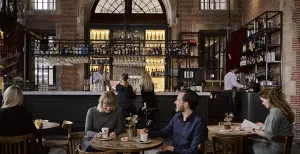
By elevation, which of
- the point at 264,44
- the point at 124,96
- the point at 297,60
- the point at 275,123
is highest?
the point at 264,44

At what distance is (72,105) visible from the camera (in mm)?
9250

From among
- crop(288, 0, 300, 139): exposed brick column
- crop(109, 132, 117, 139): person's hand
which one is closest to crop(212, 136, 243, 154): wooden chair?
crop(109, 132, 117, 139): person's hand

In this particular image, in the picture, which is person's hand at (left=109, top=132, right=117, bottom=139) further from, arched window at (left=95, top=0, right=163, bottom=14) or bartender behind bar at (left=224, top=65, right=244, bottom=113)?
arched window at (left=95, top=0, right=163, bottom=14)

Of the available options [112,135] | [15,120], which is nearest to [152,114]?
[112,135]

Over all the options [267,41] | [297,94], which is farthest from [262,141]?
[267,41]

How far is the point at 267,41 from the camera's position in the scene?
10633mm

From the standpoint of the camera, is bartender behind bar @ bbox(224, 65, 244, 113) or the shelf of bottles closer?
the shelf of bottles

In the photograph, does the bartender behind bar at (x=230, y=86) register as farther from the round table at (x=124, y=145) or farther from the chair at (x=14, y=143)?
the chair at (x=14, y=143)

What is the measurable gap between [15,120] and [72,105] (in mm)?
4726

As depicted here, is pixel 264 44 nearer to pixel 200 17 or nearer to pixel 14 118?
Answer: pixel 200 17

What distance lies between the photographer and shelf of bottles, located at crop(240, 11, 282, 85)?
34.0 feet

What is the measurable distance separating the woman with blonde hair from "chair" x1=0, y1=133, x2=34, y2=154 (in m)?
0.18

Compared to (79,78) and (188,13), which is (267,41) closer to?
Answer: (188,13)

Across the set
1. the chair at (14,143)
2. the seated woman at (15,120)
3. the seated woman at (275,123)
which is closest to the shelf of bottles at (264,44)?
the seated woman at (275,123)
